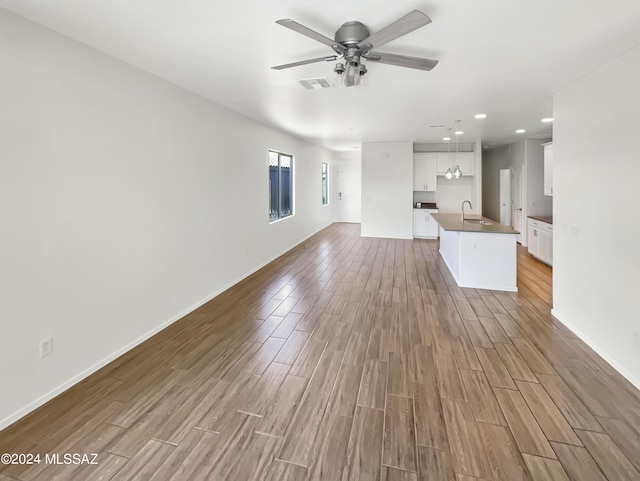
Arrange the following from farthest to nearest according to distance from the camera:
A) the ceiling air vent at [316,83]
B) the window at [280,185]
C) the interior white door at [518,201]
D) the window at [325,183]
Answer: the window at [325,183], the interior white door at [518,201], the window at [280,185], the ceiling air vent at [316,83]

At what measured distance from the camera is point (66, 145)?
2432 mm

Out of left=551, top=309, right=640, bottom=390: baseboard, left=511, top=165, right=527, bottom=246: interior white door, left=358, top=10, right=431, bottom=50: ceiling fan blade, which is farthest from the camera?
left=511, top=165, right=527, bottom=246: interior white door

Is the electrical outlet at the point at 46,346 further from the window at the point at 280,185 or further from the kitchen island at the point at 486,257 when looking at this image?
the kitchen island at the point at 486,257

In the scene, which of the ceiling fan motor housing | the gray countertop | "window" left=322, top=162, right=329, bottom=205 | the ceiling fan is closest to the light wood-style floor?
the gray countertop

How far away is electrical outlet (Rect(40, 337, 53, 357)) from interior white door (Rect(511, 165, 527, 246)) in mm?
8509

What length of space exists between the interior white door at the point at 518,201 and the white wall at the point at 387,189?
2.45 metres

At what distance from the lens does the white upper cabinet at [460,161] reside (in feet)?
27.5

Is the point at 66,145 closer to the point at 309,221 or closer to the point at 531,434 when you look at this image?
the point at 531,434

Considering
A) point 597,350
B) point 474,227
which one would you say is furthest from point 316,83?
point 597,350

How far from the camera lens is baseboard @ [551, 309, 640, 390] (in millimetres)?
2536

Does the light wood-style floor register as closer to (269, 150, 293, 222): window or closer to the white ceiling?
the white ceiling

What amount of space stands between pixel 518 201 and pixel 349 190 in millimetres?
5665

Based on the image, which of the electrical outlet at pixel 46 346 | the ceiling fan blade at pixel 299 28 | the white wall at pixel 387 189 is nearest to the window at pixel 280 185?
the white wall at pixel 387 189

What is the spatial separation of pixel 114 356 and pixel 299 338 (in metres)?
1.65
